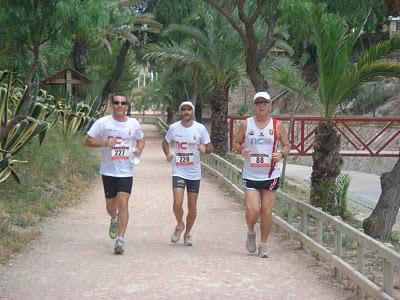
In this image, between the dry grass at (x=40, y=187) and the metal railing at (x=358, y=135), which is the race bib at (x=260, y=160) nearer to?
the dry grass at (x=40, y=187)

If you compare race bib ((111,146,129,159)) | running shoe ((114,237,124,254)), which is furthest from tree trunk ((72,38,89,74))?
running shoe ((114,237,124,254))

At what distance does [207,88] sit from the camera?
121 feet

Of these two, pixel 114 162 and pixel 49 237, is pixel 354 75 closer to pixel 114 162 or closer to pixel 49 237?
pixel 114 162

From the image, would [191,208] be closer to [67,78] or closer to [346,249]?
[346,249]

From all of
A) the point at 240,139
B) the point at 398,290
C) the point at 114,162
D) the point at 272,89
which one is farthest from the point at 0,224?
the point at 272,89

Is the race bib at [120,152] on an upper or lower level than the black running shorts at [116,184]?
upper

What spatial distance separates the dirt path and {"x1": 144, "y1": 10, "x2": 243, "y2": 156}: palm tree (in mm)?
11245

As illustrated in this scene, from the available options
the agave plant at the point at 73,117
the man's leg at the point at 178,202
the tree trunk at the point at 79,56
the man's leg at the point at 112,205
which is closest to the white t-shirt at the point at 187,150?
the man's leg at the point at 178,202

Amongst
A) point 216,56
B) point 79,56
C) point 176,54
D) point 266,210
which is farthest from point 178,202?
point 79,56

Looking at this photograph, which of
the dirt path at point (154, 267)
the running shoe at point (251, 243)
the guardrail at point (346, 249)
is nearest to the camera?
the guardrail at point (346, 249)

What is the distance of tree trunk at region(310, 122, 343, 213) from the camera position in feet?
34.3

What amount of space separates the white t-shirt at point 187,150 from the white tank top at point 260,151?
77cm

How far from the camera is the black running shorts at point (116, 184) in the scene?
786cm

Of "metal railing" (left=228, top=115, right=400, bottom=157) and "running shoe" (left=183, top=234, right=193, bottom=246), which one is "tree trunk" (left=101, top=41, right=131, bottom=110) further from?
"running shoe" (left=183, top=234, right=193, bottom=246)
